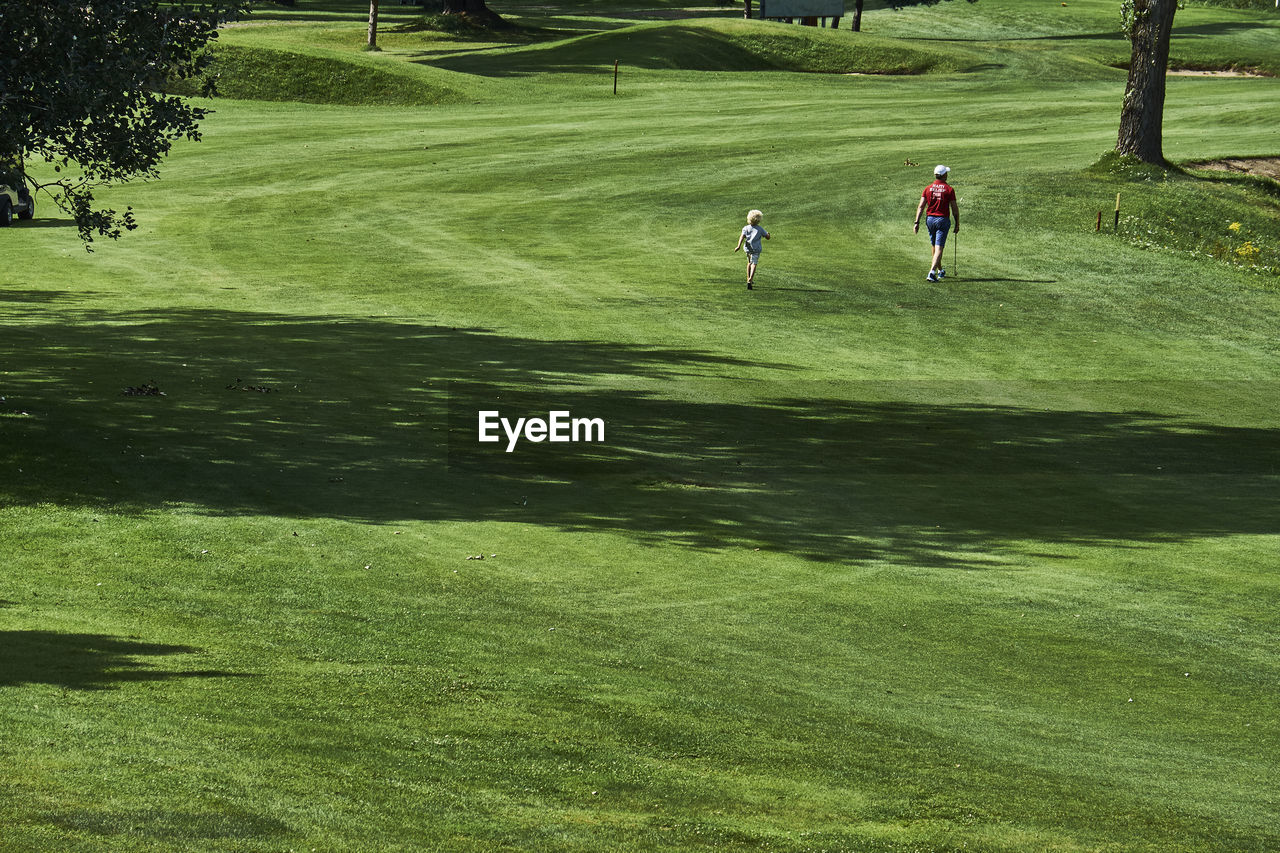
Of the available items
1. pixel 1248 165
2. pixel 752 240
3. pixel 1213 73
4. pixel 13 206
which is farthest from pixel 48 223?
pixel 1213 73

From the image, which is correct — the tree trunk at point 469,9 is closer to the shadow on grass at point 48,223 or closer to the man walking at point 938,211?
the shadow on grass at point 48,223

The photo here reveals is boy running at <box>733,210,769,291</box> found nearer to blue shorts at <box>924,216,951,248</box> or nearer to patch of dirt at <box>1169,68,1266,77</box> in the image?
blue shorts at <box>924,216,951,248</box>

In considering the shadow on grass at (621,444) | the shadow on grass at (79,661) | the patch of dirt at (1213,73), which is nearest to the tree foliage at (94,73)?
the shadow on grass at (621,444)

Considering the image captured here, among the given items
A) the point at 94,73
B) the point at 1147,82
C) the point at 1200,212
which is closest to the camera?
the point at 94,73

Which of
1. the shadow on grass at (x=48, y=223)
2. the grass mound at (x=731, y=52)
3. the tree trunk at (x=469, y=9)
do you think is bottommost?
the shadow on grass at (x=48, y=223)

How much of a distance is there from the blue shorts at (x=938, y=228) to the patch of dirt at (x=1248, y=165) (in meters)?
16.9

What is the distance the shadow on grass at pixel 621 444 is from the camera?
16250 mm

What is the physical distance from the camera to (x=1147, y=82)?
4475 centimetres

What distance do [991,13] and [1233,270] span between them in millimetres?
84799

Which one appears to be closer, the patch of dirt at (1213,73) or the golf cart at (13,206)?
the golf cart at (13,206)

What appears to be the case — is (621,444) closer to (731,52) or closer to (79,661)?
(79,661)

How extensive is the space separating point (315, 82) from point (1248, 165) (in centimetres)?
3729

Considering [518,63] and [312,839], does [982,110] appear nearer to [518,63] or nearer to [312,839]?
[518,63]

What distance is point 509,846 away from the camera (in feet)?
25.6
